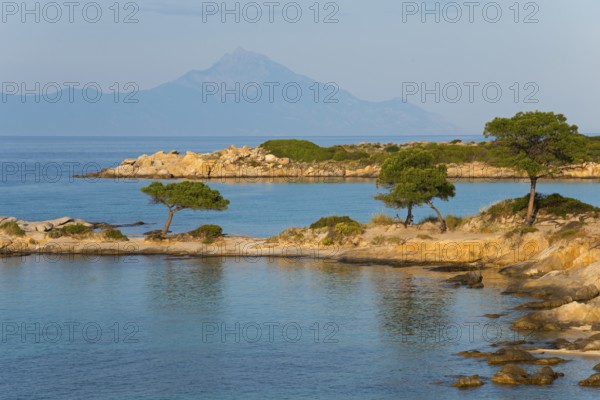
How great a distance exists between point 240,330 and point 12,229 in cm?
3161

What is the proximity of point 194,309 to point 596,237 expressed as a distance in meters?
23.6

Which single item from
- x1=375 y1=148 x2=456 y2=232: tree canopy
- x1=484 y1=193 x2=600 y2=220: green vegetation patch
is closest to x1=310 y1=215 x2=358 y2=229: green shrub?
x1=375 y1=148 x2=456 y2=232: tree canopy

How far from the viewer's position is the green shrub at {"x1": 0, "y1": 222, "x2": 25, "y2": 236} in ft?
214

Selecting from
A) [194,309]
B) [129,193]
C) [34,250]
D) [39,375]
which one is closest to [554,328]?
[194,309]

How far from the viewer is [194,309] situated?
45406mm

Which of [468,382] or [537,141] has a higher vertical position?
[537,141]

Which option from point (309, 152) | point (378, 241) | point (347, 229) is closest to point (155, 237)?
point (347, 229)

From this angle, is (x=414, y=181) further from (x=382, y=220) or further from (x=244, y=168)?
(x=244, y=168)

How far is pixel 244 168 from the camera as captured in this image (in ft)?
491

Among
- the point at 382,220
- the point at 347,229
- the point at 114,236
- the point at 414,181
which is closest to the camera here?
the point at 414,181

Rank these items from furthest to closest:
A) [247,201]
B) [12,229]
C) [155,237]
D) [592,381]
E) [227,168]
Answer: [227,168]
[247,201]
[12,229]
[155,237]
[592,381]

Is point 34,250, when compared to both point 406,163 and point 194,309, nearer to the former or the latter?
point 194,309

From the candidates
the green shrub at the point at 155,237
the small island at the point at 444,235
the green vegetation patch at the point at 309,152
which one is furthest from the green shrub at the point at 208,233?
the green vegetation patch at the point at 309,152

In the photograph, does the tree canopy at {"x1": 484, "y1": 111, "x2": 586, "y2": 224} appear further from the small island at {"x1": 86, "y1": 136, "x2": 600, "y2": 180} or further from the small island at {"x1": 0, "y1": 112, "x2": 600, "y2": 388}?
the small island at {"x1": 86, "y1": 136, "x2": 600, "y2": 180}
